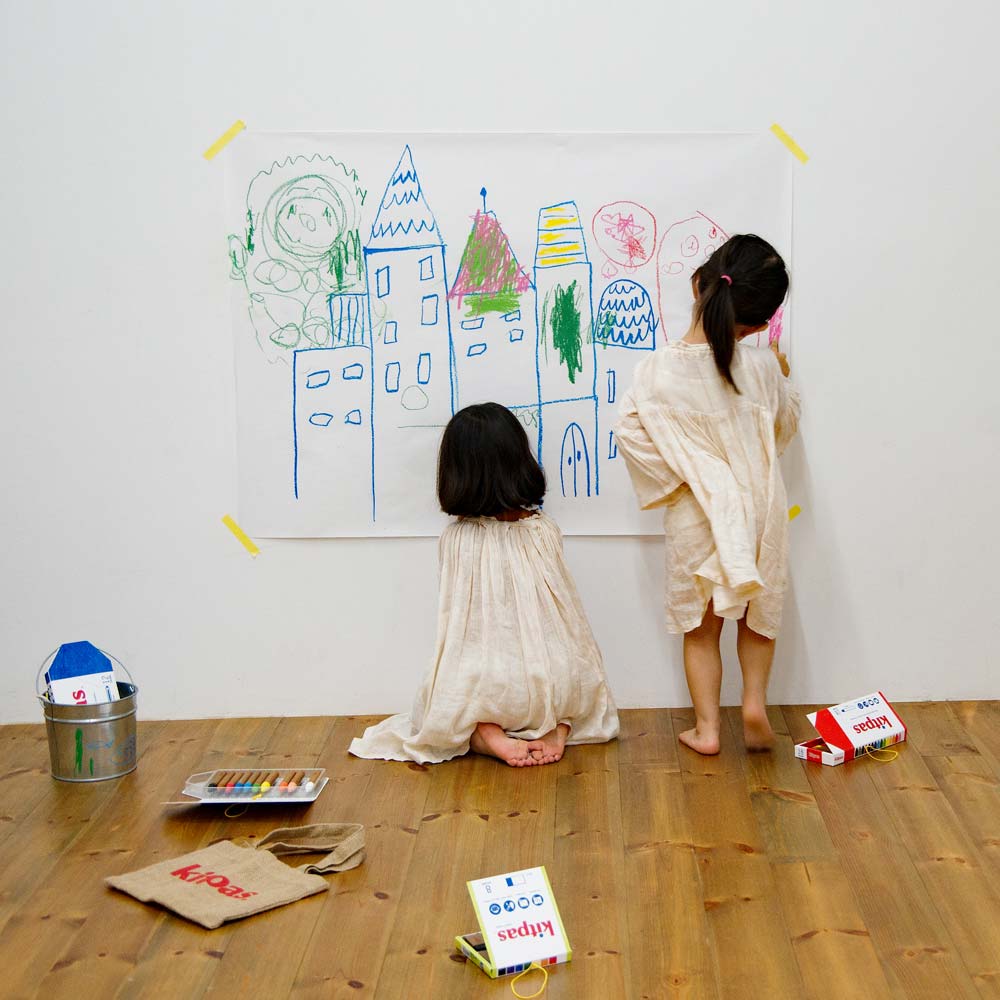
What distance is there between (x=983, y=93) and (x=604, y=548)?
140cm

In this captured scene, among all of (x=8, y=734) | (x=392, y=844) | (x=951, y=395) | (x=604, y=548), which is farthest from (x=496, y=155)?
(x=8, y=734)

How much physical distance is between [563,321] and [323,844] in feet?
4.40

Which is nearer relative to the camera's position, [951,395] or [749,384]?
[749,384]

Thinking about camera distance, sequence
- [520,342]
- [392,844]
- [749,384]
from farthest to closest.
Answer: [520,342], [749,384], [392,844]

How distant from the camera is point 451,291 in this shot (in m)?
2.83

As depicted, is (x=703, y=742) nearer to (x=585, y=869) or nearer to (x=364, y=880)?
(x=585, y=869)

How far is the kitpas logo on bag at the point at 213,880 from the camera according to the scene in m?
2.00

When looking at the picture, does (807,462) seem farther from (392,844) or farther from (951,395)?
(392,844)

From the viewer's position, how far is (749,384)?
2617 millimetres

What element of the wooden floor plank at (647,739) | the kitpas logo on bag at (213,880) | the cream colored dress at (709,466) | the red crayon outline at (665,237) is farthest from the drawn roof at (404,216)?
the kitpas logo on bag at (213,880)

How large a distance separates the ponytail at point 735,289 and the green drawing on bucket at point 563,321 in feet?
1.23

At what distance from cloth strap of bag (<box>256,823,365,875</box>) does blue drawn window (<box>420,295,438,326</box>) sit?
120cm

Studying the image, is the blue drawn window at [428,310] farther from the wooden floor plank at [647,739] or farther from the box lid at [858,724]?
the box lid at [858,724]

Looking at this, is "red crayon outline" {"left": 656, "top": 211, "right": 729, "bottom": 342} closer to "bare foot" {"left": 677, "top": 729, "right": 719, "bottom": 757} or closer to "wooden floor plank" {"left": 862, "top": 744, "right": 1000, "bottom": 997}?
"bare foot" {"left": 677, "top": 729, "right": 719, "bottom": 757}
